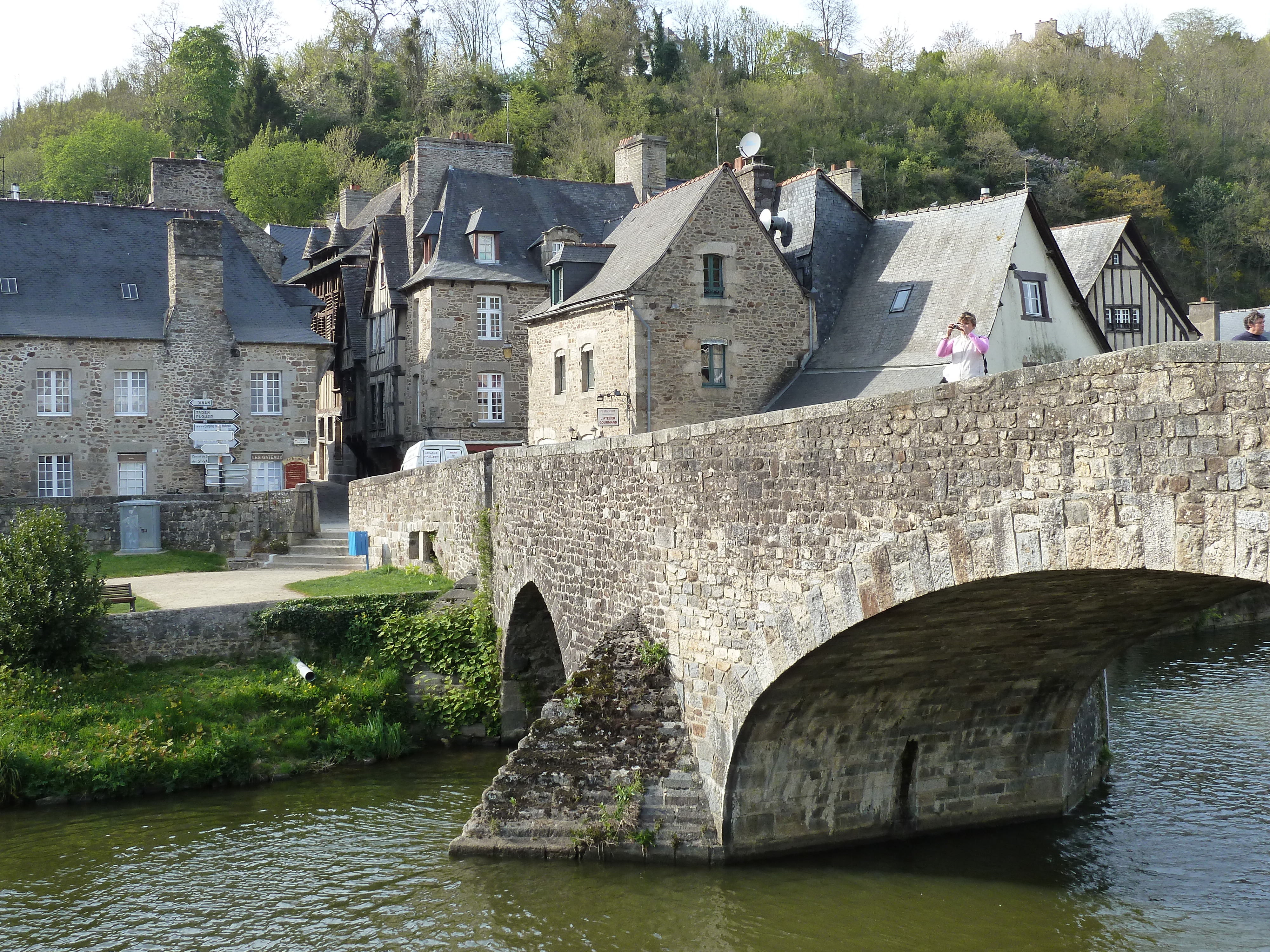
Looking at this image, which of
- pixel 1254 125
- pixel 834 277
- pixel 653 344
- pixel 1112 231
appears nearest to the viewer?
pixel 653 344

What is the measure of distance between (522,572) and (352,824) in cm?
357

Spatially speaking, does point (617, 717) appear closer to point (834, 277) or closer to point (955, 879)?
point (955, 879)

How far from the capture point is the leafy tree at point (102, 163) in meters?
47.1

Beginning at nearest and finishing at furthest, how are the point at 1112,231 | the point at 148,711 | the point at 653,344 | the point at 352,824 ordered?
1. the point at 352,824
2. the point at 148,711
3. the point at 653,344
4. the point at 1112,231

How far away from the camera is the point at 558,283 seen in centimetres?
2484

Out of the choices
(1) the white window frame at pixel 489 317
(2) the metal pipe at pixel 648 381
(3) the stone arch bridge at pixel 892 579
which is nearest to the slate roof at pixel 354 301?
(1) the white window frame at pixel 489 317

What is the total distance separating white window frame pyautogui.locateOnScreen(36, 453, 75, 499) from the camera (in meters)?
26.5

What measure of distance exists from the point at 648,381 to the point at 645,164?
12184mm

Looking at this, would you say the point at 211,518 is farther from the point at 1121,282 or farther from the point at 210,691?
the point at 1121,282

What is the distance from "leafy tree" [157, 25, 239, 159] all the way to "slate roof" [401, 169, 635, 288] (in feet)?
83.5

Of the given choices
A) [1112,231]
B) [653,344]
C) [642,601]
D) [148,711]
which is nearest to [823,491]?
[642,601]

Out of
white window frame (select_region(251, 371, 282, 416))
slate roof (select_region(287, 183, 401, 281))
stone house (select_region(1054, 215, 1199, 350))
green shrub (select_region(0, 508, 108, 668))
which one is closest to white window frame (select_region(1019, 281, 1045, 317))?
stone house (select_region(1054, 215, 1199, 350))

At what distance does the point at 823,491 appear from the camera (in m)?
8.27

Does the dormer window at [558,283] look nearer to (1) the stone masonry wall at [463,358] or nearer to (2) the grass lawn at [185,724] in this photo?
(1) the stone masonry wall at [463,358]
